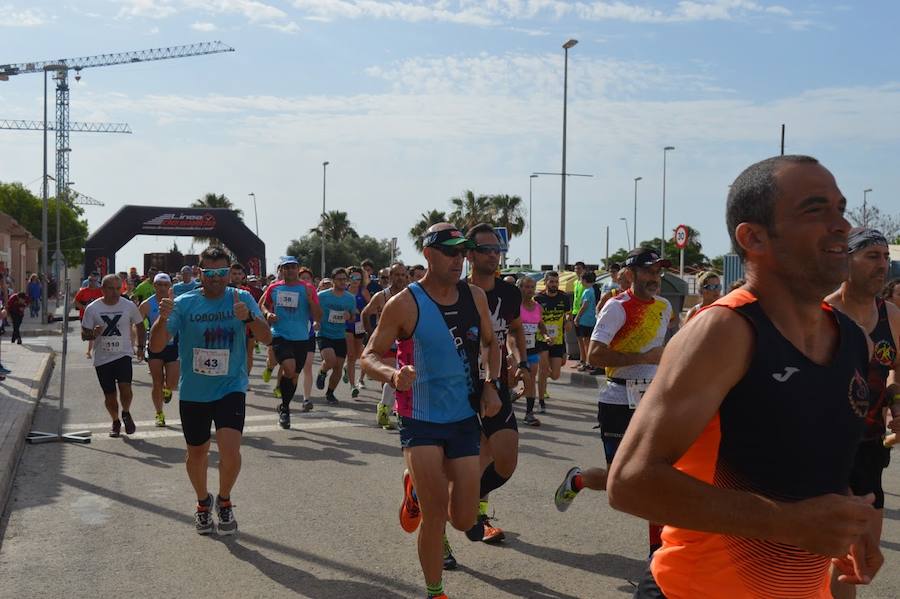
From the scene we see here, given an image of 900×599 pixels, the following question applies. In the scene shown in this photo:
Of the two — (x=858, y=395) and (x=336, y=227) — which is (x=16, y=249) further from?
(x=858, y=395)

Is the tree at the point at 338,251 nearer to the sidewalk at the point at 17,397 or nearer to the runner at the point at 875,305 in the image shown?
the sidewalk at the point at 17,397

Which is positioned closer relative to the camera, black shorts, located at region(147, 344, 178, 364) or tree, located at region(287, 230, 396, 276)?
black shorts, located at region(147, 344, 178, 364)

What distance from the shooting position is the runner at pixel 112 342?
11273 millimetres

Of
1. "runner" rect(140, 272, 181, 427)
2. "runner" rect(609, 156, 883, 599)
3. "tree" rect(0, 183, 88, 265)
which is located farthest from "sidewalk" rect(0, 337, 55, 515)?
"tree" rect(0, 183, 88, 265)

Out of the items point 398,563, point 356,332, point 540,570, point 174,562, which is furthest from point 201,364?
point 356,332

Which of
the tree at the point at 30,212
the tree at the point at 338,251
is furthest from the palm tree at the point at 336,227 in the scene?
the tree at the point at 30,212

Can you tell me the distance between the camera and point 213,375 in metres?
7.05

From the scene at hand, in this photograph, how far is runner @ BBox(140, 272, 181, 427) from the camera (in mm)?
12188

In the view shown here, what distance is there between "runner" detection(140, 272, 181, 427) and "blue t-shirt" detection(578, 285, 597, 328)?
25.0 ft

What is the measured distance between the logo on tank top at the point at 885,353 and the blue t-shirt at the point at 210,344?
13.3 ft

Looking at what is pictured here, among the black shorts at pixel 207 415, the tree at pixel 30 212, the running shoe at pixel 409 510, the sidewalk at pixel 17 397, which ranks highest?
the tree at pixel 30 212

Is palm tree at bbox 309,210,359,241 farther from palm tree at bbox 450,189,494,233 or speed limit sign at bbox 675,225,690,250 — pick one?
speed limit sign at bbox 675,225,690,250

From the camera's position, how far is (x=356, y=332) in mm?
16016

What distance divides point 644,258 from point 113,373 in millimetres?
7163
